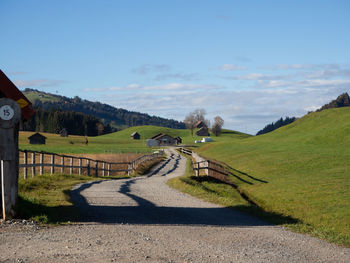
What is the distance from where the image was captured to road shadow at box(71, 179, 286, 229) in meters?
12.2

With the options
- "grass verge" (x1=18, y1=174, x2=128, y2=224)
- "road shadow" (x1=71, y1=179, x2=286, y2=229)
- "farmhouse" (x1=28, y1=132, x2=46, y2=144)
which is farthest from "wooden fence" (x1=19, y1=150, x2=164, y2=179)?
"farmhouse" (x1=28, y1=132, x2=46, y2=144)

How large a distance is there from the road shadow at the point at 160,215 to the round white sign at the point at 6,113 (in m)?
3.16

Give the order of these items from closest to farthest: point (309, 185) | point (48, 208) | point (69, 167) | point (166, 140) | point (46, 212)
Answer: point (46, 212)
point (48, 208)
point (69, 167)
point (309, 185)
point (166, 140)

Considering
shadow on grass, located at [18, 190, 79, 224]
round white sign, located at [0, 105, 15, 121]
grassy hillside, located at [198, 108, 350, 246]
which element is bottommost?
grassy hillside, located at [198, 108, 350, 246]

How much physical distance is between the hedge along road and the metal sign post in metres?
1.32

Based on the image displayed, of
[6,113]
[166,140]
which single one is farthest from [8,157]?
[166,140]

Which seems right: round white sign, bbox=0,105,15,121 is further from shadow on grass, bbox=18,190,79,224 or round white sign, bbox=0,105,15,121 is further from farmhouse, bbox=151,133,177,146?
farmhouse, bbox=151,133,177,146

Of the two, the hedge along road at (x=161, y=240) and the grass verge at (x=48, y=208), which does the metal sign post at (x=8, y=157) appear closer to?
the grass verge at (x=48, y=208)

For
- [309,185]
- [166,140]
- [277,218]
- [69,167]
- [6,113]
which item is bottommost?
[309,185]

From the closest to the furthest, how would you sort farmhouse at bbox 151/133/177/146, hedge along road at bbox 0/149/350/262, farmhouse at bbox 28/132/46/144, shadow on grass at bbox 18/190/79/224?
1. hedge along road at bbox 0/149/350/262
2. shadow on grass at bbox 18/190/79/224
3. farmhouse at bbox 28/132/46/144
4. farmhouse at bbox 151/133/177/146

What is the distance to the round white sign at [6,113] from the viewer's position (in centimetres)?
1116

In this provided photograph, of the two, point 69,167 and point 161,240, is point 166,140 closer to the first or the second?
point 69,167

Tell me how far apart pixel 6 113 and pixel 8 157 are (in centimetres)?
109

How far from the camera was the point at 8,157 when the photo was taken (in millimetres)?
11117
